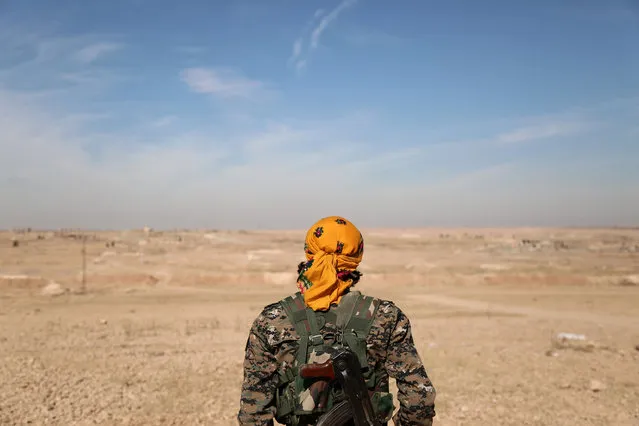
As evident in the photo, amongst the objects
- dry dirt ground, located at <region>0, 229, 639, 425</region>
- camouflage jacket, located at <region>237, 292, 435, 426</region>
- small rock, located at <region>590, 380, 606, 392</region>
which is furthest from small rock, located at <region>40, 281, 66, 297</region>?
camouflage jacket, located at <region>237, 292, 435, 426</region>

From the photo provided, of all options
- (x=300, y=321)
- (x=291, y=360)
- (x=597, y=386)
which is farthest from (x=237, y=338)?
(x=300, y=321)

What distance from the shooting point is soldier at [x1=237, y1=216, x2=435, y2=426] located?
249 centimetres

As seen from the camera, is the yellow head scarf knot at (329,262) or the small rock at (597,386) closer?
the yellow head scarf knot at (329,262)

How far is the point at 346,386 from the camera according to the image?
7.77ft

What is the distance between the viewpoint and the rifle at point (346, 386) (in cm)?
237

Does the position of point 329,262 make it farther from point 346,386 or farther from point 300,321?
point 346,386

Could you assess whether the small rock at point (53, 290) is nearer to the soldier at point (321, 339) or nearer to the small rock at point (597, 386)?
the small rock at point (597, 386)

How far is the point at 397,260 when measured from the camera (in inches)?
1318

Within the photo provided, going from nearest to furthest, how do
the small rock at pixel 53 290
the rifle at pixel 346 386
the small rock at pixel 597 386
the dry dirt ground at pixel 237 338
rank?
the rifle at pixel 346 386
the dry dirt ground at pixel 237 338
the small rock at pixel 597 386
the small rock at pixel 53 290

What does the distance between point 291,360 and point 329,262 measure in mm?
526

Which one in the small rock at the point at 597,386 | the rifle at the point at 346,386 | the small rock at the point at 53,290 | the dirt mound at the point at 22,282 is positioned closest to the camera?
the rifle at the point at 346,386

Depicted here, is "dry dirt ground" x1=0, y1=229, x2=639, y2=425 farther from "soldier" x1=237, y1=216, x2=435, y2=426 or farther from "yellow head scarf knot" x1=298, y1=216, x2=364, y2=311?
"yellow head scarf knot" x1=298, y1=216, x2=364, y2=311

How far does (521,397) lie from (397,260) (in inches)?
1033

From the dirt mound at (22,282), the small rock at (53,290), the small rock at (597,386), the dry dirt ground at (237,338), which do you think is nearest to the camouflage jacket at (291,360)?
the dry dirt ground at (237,338)
